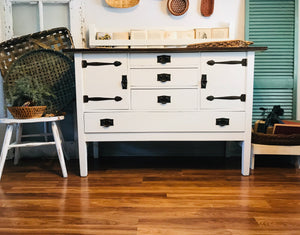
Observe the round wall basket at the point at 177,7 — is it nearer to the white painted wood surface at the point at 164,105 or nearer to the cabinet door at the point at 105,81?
the white painted wood surface at the point at 164,105

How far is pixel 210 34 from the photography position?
94.0 inches

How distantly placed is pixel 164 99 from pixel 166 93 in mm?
46

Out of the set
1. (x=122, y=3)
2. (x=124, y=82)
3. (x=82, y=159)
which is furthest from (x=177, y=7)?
(x=82, y=159)

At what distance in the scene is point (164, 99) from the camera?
1927 mm

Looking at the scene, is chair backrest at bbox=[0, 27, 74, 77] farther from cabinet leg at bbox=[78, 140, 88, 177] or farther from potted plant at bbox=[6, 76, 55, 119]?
cabinet leg at bbox=[78, 140, 88, 177]

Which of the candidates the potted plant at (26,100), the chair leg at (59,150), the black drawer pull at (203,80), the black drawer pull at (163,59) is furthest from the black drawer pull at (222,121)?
the potted plant at (26,100)

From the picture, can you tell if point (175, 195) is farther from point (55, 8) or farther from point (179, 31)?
point (55, 8)

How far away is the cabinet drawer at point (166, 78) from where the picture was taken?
A: 6.30 feet

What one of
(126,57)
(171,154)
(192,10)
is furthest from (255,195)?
(192,10)

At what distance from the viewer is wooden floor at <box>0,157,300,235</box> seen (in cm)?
124

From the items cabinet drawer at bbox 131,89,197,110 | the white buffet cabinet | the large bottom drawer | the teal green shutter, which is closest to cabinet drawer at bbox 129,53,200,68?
the white buffet cabinet

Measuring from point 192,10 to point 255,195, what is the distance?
1.68 meters

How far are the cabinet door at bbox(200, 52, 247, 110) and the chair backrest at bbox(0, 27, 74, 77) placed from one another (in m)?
1.20

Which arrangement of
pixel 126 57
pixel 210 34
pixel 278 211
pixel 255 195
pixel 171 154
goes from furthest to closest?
1. pixel 171 154
2. pixel 210 34
3. pixel 126 57
4. pixel 255 195
5. pixel 278 211
